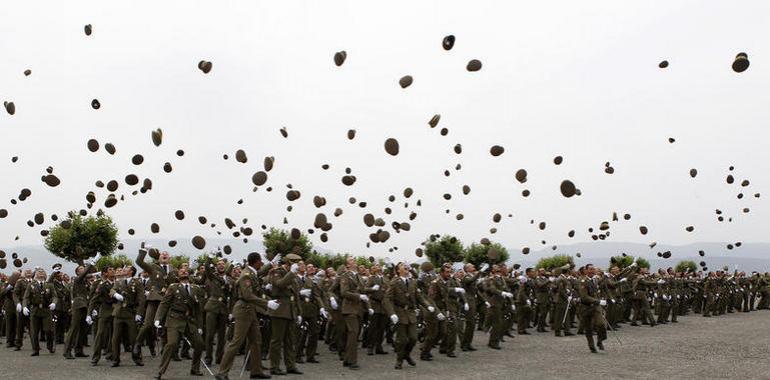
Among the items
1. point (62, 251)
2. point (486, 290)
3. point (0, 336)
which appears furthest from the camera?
point (62, 251)

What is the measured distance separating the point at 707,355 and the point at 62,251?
39.0m

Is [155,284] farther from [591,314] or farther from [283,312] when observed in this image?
[591,314]

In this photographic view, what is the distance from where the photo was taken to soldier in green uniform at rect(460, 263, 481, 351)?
18.0m

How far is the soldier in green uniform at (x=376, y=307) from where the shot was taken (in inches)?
663

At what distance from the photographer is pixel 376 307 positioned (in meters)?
17.0

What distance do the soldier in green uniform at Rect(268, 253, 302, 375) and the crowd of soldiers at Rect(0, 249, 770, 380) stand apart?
0.02 m

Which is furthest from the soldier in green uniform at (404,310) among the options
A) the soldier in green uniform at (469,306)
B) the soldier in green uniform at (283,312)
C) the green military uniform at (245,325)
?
the green military uniform at (245,325)

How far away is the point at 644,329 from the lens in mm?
24797

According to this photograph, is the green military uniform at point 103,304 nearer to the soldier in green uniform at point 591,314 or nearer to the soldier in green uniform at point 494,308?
the soldier in green uniform at point 494,308

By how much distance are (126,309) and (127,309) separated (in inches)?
1.1

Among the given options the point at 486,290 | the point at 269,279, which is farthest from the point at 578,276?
the point at 269,279

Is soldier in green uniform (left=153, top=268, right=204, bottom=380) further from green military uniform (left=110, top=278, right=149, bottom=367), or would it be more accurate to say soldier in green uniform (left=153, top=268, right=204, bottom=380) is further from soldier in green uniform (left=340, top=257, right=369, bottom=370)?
soldier in green uniform (left=340, top=257, right=369, bottom=370)

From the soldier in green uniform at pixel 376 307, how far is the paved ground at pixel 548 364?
1.80 feet

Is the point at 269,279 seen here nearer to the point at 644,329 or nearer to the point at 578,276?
the point at 578,276
